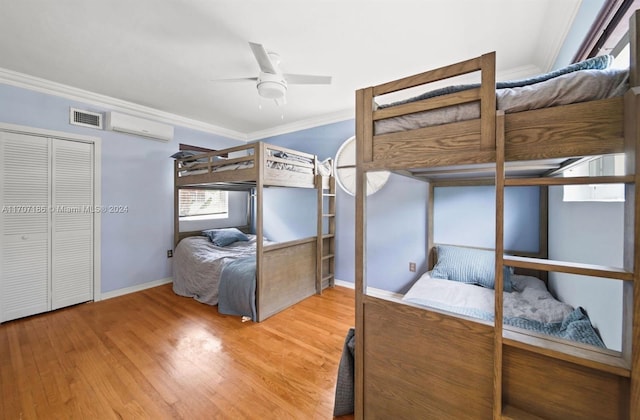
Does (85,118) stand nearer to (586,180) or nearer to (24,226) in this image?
(24,226)

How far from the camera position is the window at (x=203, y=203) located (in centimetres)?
384

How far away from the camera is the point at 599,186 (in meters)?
1.48

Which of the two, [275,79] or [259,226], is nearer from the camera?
[275,79]

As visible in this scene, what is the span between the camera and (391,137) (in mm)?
1105

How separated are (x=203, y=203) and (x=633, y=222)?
4462 millimetres

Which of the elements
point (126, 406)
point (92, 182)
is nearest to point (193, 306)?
point (126, 406)

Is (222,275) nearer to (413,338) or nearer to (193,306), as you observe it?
(193,306)

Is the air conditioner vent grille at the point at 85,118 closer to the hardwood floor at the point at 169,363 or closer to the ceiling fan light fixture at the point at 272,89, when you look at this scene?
the hardwood floor at the point at 169,363

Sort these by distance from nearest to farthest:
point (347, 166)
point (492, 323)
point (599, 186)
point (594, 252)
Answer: point (492, 323), point (594, 252), point (599, 186), point (347, 166)

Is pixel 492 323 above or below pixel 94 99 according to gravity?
below

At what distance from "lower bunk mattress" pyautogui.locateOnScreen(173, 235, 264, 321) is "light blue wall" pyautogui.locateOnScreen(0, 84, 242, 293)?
1.33 ft

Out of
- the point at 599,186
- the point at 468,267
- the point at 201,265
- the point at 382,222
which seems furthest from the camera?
the point at 382,222

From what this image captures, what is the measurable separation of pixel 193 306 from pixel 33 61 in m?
2.77

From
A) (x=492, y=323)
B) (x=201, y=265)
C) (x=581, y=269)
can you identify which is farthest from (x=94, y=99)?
(x=581, y=269)
